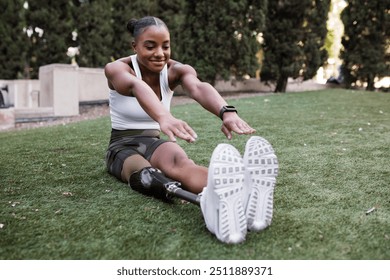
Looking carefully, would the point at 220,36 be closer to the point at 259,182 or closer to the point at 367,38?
the point at 367,38

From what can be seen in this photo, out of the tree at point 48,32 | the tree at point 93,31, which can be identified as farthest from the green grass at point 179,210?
the tree at point 93,31

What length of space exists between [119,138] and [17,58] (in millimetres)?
9124

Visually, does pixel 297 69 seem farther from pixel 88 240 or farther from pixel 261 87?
pixel 88 240

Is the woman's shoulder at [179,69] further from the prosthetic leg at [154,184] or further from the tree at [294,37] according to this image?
the tree at [294,37]

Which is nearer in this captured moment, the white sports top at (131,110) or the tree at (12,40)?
→ the white sports top at (131,110)

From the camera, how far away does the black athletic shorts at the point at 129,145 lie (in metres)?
2.82

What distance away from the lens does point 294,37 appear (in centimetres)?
1350

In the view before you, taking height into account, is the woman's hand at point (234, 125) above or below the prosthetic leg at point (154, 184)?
above

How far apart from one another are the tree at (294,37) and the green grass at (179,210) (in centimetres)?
951

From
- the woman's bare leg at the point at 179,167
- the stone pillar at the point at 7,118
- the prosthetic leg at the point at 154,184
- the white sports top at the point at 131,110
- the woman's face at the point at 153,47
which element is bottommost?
the stone pillar at the point at 7,118

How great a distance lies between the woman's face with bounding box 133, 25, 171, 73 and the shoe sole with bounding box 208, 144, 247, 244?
0.97 metres

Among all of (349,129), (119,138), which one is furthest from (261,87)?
(119,138)

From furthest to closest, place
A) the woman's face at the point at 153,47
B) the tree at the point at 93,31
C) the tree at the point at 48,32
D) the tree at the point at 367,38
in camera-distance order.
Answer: the tree at the point at 367,38 → the tree at the point at 93,31 → the tree at the point at 48,32 → the woman's face at the point at 153,47

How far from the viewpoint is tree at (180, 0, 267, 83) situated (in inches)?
494
